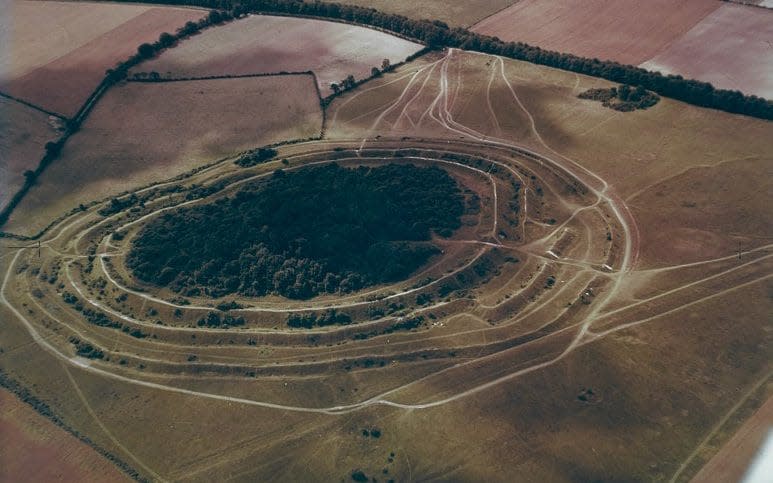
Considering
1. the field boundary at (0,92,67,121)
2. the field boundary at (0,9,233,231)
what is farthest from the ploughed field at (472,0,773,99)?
the field boundary at (0,92,67,121)

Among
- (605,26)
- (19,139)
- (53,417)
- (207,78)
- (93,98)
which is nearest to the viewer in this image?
(53,417)

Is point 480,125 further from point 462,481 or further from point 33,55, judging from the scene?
point 33,55

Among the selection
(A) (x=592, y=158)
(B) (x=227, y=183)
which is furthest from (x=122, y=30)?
(A) (x=592, y=158)

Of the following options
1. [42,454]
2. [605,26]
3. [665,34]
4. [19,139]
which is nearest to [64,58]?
[19,139]

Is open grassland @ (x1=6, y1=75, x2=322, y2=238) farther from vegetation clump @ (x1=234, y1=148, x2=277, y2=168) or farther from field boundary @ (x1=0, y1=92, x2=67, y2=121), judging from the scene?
field boundary @ (x1=0, y1=92, x2=67, y2=121)

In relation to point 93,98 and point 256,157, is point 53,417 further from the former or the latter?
point 93,98

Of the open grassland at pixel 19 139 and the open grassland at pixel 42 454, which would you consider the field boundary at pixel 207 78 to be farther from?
the open grassland at pixel 42 454

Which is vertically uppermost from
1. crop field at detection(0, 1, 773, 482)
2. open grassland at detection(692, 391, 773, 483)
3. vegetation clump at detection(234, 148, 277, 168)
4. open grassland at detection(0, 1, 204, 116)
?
open grassland at detection(0, 1, 204, 116)
